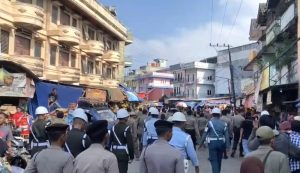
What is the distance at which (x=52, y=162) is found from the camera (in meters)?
4.70

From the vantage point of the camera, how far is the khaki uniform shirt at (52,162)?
15.4 ft

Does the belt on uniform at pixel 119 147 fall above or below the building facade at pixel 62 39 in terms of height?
below

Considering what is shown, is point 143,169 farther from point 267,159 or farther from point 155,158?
point 267,159

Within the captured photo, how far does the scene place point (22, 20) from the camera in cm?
2270

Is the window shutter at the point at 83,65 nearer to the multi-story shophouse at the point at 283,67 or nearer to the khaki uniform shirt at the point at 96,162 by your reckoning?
the multi-story shophouse at the point at 283,67

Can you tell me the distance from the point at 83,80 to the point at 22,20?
41.6 feet

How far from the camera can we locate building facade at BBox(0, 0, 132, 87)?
74.7 ft


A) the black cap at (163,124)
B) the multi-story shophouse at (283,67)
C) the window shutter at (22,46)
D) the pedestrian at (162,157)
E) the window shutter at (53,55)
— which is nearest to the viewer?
the pedestrian at (162,157)

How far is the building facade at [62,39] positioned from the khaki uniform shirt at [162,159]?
17397mm

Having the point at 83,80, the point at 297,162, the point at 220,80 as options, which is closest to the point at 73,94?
the point at 83,80

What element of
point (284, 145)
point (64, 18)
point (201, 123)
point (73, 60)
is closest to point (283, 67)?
point (201, 123)

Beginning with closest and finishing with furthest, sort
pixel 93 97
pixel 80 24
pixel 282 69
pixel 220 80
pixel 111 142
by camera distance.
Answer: pixel 111 142 → pixel 282 69 → pixel 93 97 → pixel 80 24 → pixel 220 80

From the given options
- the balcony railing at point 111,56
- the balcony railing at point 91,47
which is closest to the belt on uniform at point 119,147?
the balcony railing at point 91,47

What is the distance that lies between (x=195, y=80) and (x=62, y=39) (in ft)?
201
